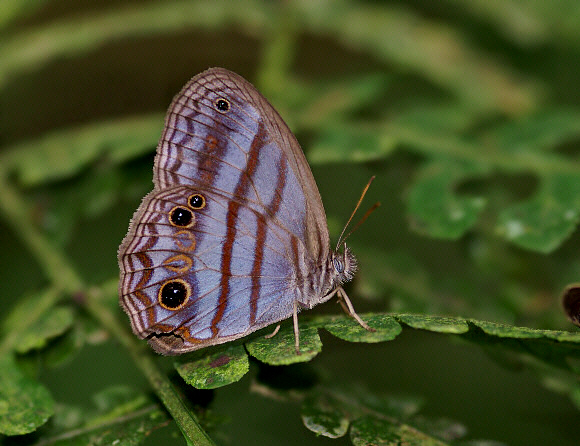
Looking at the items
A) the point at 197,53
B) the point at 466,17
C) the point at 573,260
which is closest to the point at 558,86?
the point at 466,17

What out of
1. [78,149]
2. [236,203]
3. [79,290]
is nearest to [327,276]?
[236,203]

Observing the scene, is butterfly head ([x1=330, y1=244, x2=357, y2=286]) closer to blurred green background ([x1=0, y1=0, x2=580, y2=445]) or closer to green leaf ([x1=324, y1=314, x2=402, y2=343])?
blurred green background ([x1=0, y1=0, x2=580, y2=445])

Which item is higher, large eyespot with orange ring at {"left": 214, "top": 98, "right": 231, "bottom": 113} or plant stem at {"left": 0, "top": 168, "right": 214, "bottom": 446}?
large eyespot with orange ring at {"left": 214, "top": 98, "right": 231, "bottom": 113}

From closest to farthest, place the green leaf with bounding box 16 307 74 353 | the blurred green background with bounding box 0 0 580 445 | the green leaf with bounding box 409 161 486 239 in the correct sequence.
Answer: the green leaf with bounding box 16 307 74 353
the green leaf with bounding box 409 161 486 239
the blurred green background with bounding box 0 0 580 445

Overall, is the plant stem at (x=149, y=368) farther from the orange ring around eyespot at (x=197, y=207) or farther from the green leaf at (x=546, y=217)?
the green leaf at (x=546, y=217)

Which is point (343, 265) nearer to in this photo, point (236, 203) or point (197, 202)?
point (236, 203)

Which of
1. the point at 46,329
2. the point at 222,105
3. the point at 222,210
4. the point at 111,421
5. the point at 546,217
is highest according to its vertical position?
the point at 222,105

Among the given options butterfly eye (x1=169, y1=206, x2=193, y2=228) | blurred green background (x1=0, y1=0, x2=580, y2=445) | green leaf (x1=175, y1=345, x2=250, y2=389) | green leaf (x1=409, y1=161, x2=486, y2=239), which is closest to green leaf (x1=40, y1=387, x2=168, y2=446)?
blurred green background (x1=0, y1=0, x2=580, y2=445)

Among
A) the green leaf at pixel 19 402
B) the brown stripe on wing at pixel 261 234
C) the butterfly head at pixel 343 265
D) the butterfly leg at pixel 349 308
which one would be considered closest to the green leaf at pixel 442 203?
the butterfly head at pixel 343 265
